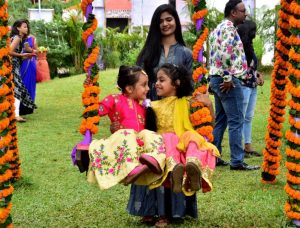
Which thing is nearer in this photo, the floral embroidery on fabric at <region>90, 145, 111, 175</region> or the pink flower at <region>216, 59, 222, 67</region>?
the floral embroidery on fabric at <region>90, 145, 111, 175</region>

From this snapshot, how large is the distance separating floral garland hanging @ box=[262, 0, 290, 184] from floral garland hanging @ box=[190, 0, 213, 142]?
1.20 metres

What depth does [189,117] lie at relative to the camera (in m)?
4.66

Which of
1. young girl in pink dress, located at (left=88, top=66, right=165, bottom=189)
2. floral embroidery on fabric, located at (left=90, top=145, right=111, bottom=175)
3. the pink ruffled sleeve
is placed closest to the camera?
young girl in pink dress, located at (left=88, top=66, right=165, bottom=189)

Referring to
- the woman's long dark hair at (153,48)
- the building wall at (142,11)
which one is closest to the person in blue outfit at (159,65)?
the woman's long dark hair at (153,48)

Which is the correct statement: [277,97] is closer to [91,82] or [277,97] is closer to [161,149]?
[161,149]

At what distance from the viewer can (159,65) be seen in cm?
517

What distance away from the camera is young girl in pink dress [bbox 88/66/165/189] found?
14.0 ft

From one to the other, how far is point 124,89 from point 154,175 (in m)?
0.79

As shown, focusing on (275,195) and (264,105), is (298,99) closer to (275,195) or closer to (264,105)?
(275,195)

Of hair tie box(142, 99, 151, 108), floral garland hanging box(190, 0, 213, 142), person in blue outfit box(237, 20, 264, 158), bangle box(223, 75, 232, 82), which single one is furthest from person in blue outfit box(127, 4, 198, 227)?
person in blue outfit box(237, 20, 264, 158)

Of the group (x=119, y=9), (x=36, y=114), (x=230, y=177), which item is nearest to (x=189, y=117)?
(x=230, y=177)

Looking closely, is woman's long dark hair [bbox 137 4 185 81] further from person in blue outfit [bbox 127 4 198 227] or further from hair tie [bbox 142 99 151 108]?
hair tie [bbox 142 99 151 108]

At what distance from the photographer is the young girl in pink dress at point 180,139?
4.28 meters

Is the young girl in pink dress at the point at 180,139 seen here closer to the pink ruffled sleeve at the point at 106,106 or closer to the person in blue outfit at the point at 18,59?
the pink ruffled sleeve at the point at 106,106
